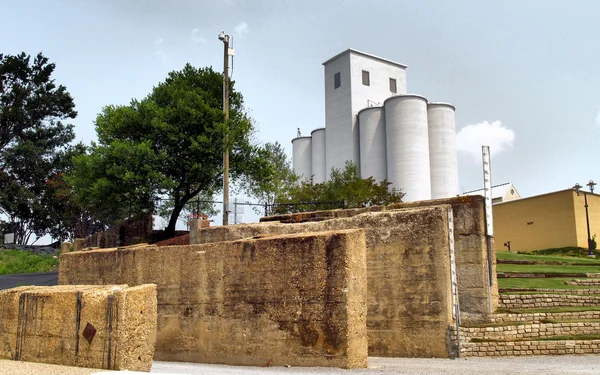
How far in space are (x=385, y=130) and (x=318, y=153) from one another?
25.9ft

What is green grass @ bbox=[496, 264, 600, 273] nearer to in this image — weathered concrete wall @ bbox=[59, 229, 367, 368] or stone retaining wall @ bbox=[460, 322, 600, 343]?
stone retaining wall @ bbox=[460, 322, 600, 343]

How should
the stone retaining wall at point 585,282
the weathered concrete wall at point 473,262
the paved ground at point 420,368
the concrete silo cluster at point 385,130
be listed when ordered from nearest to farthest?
the paved ground at point 420,368 → the weathered concrete wall at point 473,262 → the stone retaining wall at point 585,282 → the concrete silo cluster at point 385,130

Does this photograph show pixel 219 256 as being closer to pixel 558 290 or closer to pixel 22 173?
pixel 558 290

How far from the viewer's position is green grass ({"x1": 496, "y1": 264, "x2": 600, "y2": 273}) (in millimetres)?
20728

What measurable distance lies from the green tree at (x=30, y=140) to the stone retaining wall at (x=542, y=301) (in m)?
37.2

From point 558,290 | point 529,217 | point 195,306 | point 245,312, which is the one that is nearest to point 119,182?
point 195,306

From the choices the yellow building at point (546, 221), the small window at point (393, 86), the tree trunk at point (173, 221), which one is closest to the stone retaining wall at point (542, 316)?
the tree trunk at point (173, 221)

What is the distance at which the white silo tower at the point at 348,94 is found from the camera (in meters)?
46.5

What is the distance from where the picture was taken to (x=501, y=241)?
39.3m

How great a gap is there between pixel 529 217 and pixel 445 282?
28522 mm

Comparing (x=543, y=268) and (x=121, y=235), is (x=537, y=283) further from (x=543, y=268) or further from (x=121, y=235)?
(x=121, y=235)

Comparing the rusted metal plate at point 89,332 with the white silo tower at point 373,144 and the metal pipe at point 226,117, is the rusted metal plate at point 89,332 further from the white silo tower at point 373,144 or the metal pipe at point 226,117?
the white silo tower at point 373,144

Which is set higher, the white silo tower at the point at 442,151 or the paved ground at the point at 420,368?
the white silo tower at the point at 442,151

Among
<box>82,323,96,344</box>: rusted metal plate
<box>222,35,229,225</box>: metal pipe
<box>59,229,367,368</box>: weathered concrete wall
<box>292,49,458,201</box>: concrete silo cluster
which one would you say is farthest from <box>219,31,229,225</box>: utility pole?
<box>292,49,458,201</box>: concrete silo cluster
